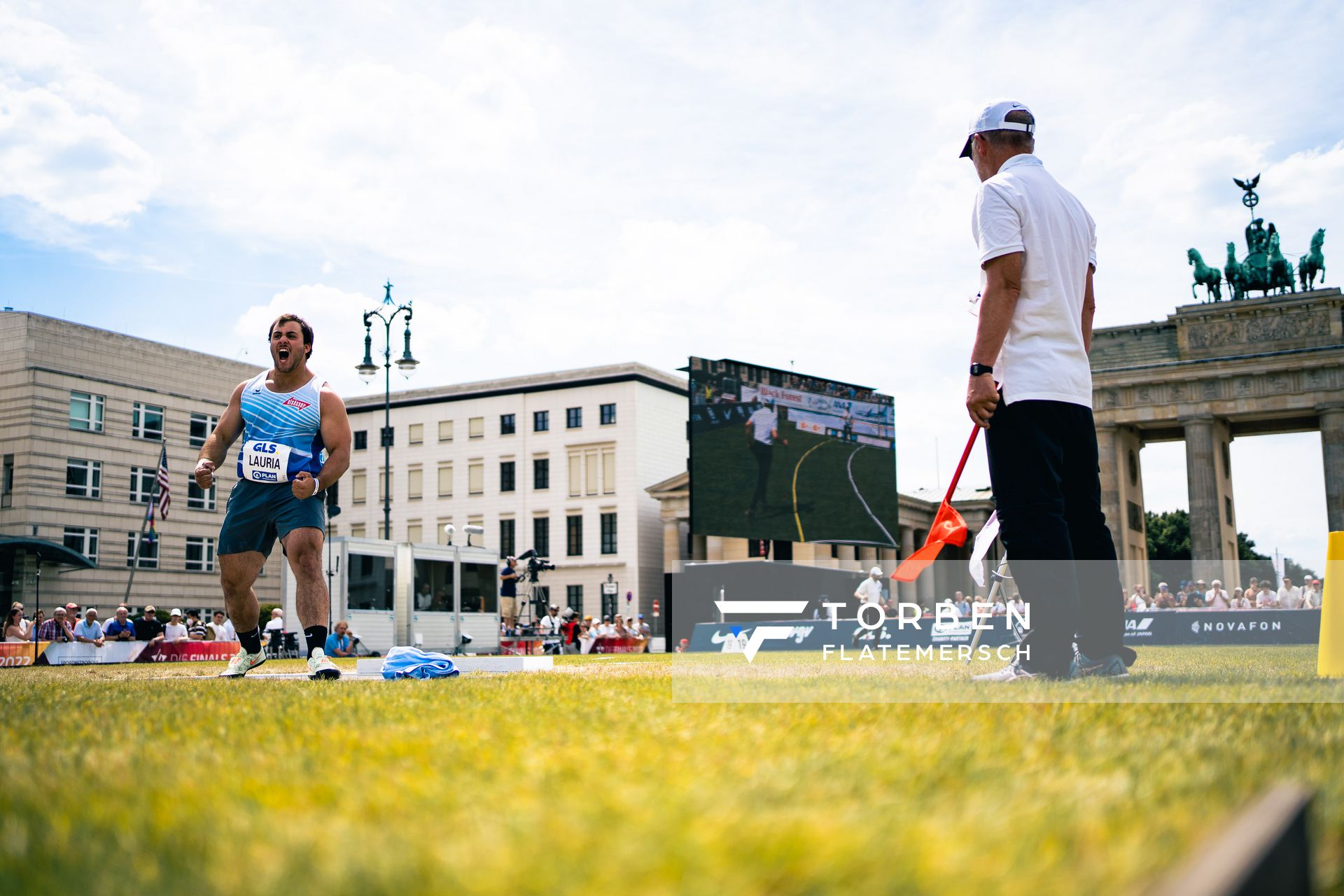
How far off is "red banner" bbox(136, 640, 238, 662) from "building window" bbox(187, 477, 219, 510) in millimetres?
38193

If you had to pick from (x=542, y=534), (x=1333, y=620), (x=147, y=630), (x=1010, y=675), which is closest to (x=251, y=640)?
(x=1010, y=675)

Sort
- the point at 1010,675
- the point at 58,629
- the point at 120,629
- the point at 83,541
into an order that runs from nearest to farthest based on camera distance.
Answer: the point at 1010,675, the point at 58,629, the point at 120,629, the point at 83,541

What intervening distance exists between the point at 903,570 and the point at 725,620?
2050cm

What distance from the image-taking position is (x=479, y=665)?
32.1 ft

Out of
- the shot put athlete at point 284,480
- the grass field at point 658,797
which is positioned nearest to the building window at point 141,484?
the shot put athlete at point 284,480

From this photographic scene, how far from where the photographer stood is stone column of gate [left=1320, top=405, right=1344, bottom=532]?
194 ft

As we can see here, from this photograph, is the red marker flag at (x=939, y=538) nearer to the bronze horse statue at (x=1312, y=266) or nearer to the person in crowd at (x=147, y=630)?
the person in crowd at (x=147, y=630)

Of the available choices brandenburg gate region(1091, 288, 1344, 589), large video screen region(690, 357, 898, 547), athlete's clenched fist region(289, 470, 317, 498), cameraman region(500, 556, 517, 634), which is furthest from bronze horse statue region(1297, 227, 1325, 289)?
athlete's clenched fist region(289, 470, 317, 498)

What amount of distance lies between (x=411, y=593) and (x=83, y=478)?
33368 millimetres

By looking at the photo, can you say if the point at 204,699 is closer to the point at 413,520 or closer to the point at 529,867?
the point at 529,867

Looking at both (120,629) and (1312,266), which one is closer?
(120,629)

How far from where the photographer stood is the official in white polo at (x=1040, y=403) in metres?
5.11

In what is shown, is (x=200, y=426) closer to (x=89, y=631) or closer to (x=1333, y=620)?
(x=89, y=631)

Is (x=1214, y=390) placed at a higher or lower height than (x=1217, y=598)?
higher
